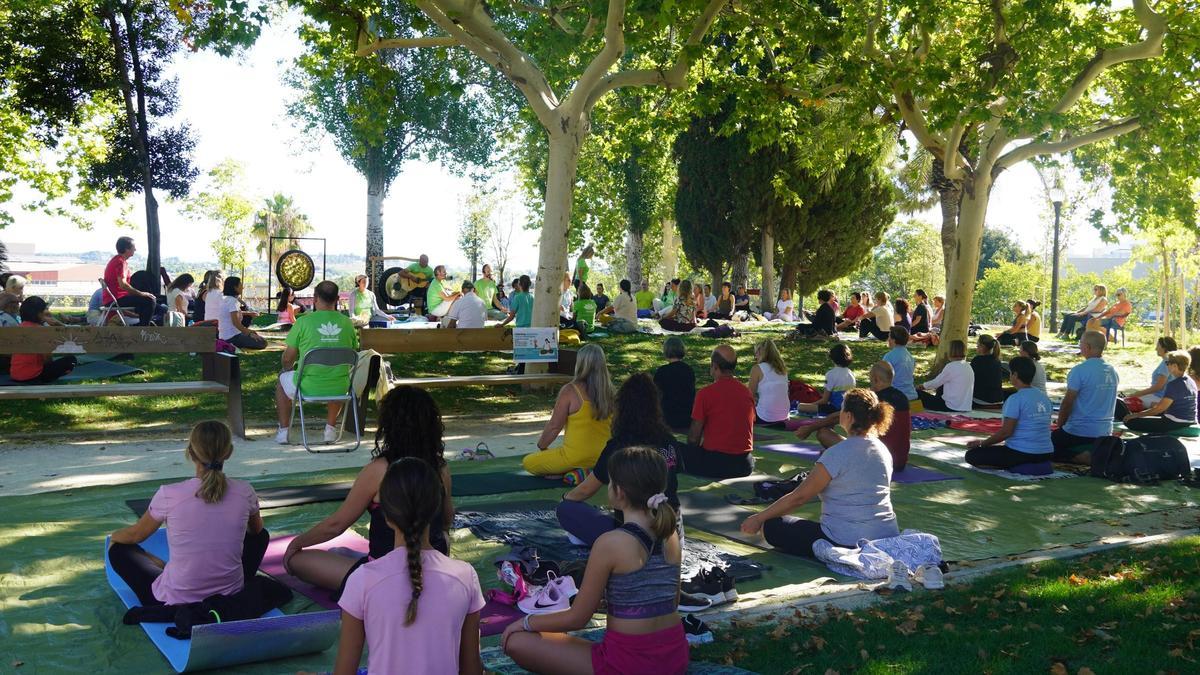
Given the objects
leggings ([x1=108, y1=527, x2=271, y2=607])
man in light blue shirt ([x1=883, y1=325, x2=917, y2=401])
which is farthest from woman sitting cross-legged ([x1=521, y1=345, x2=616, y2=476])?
man in light blue shirt ([x1=883, y1=325, x2=917, y2=401])

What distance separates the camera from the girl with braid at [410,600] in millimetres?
3381

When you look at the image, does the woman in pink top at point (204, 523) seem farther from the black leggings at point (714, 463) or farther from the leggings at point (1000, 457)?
the leggings at point (1000, 457)

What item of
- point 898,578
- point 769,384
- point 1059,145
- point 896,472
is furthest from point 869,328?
point 898,578

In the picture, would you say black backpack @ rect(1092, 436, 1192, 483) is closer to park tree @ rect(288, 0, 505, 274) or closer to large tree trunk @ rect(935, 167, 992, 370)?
large tree trunk @ rect(935, 167, 992, 370)

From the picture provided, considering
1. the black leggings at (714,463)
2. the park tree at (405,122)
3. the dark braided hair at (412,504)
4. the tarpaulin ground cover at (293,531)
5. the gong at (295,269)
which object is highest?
the park tree at (405,122)

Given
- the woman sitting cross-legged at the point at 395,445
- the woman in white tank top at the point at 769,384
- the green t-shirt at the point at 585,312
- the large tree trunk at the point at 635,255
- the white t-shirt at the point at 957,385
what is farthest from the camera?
the large tree trunk at the point at 635,255

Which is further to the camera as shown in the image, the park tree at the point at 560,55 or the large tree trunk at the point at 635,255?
the large tree trunk at the point at 635,255

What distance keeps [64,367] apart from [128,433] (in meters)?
1.33

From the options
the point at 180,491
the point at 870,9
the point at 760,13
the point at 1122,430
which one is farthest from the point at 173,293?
the point at 1122,430

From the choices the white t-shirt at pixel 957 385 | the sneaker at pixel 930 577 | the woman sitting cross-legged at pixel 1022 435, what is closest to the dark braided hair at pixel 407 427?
the sneaker at pixel 930 577

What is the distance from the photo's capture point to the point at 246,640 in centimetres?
438

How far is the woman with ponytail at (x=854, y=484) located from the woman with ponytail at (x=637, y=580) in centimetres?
234

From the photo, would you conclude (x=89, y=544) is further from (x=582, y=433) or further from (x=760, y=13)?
(x=760, y=13)

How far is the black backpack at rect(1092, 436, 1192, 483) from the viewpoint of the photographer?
9.39 metres
